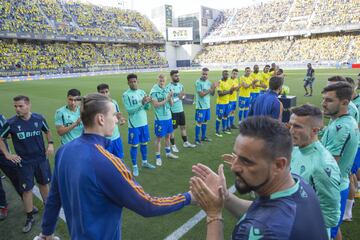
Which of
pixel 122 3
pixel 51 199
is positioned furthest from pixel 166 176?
pixel 122 3

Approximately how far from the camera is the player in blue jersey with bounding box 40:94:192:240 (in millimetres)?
2084

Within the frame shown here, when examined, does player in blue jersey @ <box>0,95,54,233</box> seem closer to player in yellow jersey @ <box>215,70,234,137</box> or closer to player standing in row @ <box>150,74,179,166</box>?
player standing in row @ <box>150,74,179,166</box>

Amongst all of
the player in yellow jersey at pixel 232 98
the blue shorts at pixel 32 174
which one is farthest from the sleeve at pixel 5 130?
the player in yellow jersey at pixel 232 98

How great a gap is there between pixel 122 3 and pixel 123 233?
9204 cm

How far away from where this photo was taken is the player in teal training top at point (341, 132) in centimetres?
335

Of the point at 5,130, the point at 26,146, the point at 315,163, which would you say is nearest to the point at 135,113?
→ the point at 26,146

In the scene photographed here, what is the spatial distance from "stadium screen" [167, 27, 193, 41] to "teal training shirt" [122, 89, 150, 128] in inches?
2554

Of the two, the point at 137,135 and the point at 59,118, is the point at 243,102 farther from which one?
the point at 59,118

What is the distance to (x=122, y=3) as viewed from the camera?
86000 mm

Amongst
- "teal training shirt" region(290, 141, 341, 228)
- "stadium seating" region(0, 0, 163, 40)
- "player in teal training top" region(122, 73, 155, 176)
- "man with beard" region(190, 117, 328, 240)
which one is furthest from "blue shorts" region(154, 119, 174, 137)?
"stadium seating" region(0, 0, 163, 40)

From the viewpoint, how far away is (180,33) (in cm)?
6881

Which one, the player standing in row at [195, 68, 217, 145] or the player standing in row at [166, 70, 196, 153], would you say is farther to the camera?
the player standing in row at [195, 68, 217, 145]

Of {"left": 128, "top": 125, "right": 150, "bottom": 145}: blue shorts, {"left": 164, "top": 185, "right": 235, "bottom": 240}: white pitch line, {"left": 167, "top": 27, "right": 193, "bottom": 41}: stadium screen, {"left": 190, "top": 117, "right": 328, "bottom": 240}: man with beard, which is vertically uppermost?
{"left": 167, "top": 27, "right": 193, "bottom": 41}: stadium screen

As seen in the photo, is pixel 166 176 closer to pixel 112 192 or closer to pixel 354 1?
pixel 112 192
